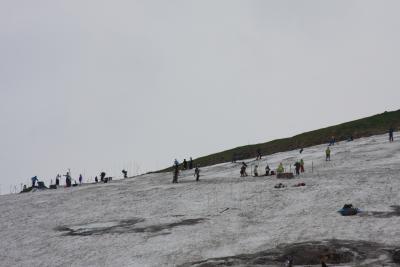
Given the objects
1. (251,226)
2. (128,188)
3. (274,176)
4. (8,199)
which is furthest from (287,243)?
(8,199)

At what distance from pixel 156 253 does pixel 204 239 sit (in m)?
3.52

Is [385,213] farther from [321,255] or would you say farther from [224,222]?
[224,222]

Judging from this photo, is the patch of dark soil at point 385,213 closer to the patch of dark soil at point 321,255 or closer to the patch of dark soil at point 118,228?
the patch of dark soil at point 321,255

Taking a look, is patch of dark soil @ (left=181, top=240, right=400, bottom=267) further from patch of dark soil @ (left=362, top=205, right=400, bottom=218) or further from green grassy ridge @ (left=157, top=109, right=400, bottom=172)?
green grassy ridge @ (left=157, top=109, right=400, bottom=172)

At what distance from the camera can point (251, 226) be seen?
3722 cm

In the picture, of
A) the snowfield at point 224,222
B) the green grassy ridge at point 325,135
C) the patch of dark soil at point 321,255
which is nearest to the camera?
the patch of dark soil at point 321,255

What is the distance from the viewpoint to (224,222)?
1545 inches

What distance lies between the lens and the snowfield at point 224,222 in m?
30.8

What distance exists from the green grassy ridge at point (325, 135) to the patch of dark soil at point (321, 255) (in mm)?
50531

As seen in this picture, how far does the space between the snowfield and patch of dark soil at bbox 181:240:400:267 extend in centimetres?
6

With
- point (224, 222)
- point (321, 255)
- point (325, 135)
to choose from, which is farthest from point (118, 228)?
point (325, 135)

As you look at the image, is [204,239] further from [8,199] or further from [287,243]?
[8,199]

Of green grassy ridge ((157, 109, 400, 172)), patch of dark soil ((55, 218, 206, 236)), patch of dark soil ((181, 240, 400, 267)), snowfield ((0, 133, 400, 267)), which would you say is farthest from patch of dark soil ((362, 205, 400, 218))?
green grassy ridge ((157, 109, 400, 172))

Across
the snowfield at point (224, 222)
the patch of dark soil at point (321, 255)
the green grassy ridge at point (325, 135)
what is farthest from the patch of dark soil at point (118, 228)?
the green grassy ridge at point (325, 135)
